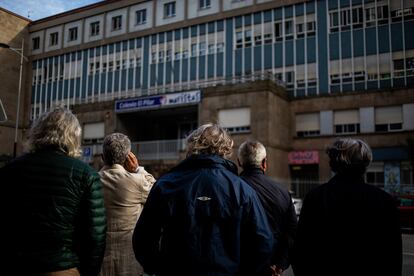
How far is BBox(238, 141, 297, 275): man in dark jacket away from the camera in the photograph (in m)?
4.20

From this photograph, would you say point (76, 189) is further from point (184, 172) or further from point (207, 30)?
point (207, 30)

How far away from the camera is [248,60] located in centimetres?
3291

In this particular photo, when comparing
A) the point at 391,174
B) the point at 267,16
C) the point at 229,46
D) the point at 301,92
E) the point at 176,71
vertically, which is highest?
the point at 267,16

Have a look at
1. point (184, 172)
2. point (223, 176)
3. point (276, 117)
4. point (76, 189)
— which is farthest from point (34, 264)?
point (276, 117)

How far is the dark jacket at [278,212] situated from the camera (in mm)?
4195

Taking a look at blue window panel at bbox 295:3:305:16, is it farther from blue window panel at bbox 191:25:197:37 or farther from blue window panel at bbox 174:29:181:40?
blue window panel at bbox 174:29:181:40

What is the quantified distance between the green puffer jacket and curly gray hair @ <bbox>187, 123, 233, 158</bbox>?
0.71 metres

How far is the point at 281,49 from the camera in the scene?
31953 millimetres

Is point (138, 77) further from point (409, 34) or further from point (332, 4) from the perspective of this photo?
point (409, 34)

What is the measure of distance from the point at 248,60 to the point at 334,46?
630 cm

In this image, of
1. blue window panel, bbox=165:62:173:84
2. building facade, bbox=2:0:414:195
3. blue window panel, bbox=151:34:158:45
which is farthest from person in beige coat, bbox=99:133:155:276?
blue window panel, bbox=151:34:158:45

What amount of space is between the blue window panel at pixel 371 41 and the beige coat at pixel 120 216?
28174 millimetres

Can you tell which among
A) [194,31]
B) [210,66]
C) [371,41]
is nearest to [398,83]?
[371,41]

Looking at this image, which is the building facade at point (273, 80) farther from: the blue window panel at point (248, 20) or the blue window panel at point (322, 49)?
the blue window panel at point (248, 20)
